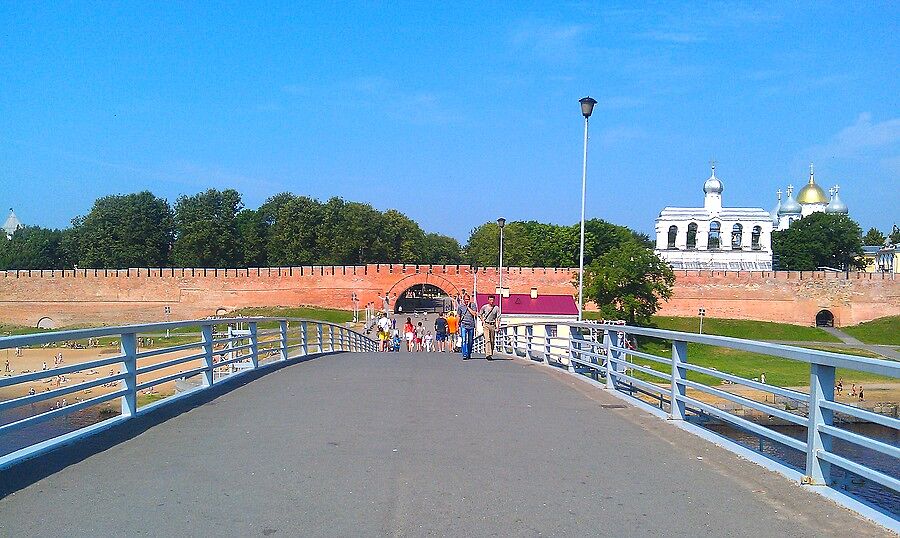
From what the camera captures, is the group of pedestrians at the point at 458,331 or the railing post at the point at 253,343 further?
the group of pedestrians at the point at 458,331

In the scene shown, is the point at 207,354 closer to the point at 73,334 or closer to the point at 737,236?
the point at 73,334

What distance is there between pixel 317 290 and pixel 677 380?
222 ft

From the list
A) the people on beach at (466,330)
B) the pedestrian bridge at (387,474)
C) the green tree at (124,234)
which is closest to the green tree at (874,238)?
the green tree at (124,234)

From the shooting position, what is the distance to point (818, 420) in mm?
5199

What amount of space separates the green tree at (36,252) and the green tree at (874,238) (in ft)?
381

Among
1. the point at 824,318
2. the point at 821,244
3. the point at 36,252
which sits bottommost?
the point at 824,318

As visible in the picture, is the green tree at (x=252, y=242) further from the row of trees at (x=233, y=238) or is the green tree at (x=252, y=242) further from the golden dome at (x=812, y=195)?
the golden dome at (x=812, y=195)

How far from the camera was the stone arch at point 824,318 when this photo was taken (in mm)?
72188

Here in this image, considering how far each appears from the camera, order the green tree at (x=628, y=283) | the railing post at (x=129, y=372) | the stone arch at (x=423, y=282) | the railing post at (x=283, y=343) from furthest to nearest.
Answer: the stone arch at (x=423, y=282) < the green tree at (x=628, y=283) < the railing post at (x=283, y=343) < the railing post at (x=129, y=372)

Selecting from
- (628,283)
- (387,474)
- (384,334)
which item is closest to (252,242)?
(628,283)

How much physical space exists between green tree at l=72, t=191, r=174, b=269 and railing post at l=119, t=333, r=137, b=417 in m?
78.6

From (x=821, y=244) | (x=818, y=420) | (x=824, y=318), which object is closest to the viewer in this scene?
(x=818, y=420)

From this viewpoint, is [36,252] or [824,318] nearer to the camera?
[824,318]

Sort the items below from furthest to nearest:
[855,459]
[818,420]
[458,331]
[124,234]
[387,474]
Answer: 1. [124,234]
2. [458,331]
3. [855,459]
4. [387,474]
5. [818,420]
